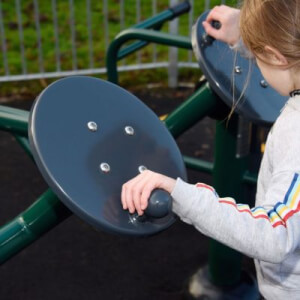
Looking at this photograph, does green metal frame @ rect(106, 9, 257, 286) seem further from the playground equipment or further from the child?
the child

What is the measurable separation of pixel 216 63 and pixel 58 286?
1164mm

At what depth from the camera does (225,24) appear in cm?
159

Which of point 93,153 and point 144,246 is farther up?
point 93,153

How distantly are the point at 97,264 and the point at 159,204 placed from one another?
154 cm

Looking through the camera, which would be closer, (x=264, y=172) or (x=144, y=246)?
(x=264, y=172)

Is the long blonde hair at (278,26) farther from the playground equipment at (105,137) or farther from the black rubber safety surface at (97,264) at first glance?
the black rubber safety surface at (97,264)

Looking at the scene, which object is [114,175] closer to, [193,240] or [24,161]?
[193,240]

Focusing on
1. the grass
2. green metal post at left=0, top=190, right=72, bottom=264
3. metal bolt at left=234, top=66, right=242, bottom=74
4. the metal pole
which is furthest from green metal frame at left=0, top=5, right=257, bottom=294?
the grass

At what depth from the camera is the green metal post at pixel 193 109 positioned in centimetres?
173

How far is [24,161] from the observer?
3.31 meters

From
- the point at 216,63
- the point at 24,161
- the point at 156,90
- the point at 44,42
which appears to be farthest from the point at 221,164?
the point at 44,42

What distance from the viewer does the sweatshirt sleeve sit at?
0.98m

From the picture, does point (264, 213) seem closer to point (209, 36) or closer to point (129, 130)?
point (129, 130)

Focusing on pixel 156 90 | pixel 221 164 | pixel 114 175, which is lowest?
pixel 156 90
